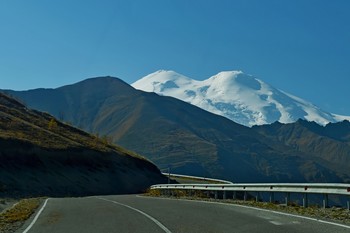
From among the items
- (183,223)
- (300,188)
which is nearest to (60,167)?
(300,188)

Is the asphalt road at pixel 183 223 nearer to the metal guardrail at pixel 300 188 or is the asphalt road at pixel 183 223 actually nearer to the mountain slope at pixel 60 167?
the metal guardrail at pixel 300 188

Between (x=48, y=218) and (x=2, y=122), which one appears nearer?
(x=48, y=218)

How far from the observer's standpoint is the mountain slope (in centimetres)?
6075

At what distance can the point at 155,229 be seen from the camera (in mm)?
15219

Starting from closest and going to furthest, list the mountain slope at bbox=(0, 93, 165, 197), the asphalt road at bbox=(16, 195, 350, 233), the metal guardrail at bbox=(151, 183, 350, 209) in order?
the asphalt road at bbox=(16, 195, 350, 233)
the metal guardrail at bbox=(151, 183, 350, 209)
the mountain slope at bbox=(0, 93, 165, 197)

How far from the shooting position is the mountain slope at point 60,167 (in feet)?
199

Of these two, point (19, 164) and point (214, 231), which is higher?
point (19, 164)

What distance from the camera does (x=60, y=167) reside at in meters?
71.6

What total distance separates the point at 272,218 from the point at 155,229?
416cm

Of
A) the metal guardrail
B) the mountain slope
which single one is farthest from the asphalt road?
the mountain slope

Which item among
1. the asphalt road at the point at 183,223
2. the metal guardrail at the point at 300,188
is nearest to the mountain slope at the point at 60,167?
the metal guardrail at the point at 300,188

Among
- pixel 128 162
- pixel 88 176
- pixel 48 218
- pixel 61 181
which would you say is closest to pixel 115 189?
pixel 88 176

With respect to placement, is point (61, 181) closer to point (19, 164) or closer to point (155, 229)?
point (19, 164)

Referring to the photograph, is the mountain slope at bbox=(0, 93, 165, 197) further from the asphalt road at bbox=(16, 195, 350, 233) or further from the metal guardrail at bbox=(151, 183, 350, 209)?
the asphalt road at bbox=(16, 195, 350, 233)
